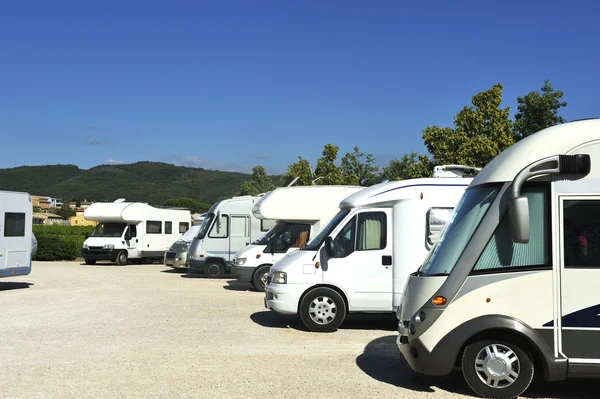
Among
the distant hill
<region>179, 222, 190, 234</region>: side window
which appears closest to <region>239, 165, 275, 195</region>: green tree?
<region>179, 222, 190, 234</region>: side window

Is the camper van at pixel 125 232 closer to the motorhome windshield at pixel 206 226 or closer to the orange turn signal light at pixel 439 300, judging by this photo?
the motorhome windshield at pixel 206 226

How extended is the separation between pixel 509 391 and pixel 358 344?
3.36 meters

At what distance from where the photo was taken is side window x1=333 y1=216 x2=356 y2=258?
1033 centimetres

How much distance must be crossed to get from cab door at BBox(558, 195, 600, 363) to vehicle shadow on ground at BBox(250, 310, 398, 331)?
4.66 metres

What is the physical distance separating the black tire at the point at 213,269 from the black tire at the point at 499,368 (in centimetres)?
1471

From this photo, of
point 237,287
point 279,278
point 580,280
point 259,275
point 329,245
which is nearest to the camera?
point 580,280

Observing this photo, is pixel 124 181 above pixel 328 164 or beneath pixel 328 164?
above

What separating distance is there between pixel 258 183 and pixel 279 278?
55.1 metres

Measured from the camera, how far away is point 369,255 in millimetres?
10250

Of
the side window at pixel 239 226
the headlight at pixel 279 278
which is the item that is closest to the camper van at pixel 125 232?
the side window at pixel 239 226

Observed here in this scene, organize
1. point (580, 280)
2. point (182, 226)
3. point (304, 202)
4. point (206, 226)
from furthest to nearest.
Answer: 1. point (182, 226)
2. point (206, 226)
3. point (304, 202)
4. point (580, 280)

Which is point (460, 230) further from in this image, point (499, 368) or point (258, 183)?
point (258, 183)

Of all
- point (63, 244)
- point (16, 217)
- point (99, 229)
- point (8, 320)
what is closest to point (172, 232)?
point (99, 229)

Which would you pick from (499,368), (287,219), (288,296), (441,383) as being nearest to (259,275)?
(287,219)
